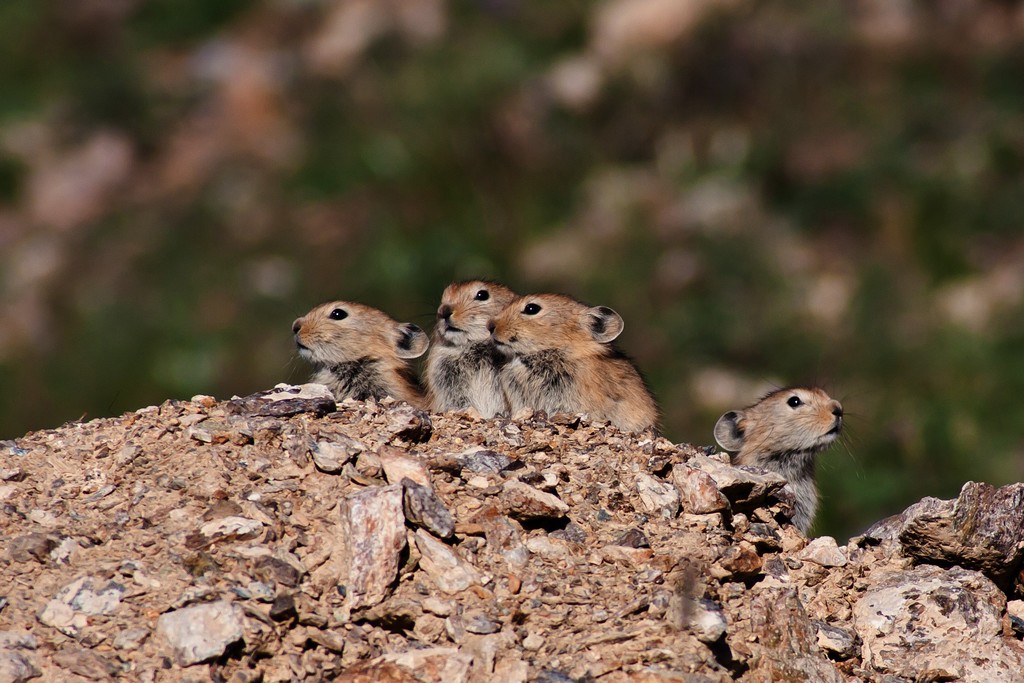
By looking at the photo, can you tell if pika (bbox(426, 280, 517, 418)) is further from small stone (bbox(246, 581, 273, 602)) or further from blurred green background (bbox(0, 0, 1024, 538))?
blurred green background (bbox(0, 0, 1024, 538))

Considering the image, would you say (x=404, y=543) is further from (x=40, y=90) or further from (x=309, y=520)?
(x=40, y=90)

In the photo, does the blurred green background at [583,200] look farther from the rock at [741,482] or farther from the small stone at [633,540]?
the small stone at [633,540]

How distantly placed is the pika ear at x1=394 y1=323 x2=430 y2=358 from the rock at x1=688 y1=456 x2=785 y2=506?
3134 millimetres

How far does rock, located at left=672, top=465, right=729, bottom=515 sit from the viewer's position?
23.8 ft

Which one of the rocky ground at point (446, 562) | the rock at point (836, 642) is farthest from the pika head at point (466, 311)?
the rock at point (836, 642)

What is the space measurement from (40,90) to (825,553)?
18.1m

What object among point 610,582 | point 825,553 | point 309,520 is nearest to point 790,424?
point 825,553

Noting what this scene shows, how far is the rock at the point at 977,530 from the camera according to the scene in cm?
717

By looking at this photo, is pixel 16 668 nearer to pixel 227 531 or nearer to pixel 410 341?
pixel 227 531

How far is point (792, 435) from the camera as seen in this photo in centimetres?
1002

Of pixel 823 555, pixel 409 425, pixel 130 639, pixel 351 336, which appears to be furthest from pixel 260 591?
pixel 351 336

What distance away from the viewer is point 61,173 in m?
21.6

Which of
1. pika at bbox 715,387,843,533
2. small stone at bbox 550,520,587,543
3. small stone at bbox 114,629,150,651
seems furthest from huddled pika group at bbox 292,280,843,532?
small stone at bbox 114,629,150,651

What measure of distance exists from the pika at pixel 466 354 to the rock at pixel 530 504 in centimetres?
312
